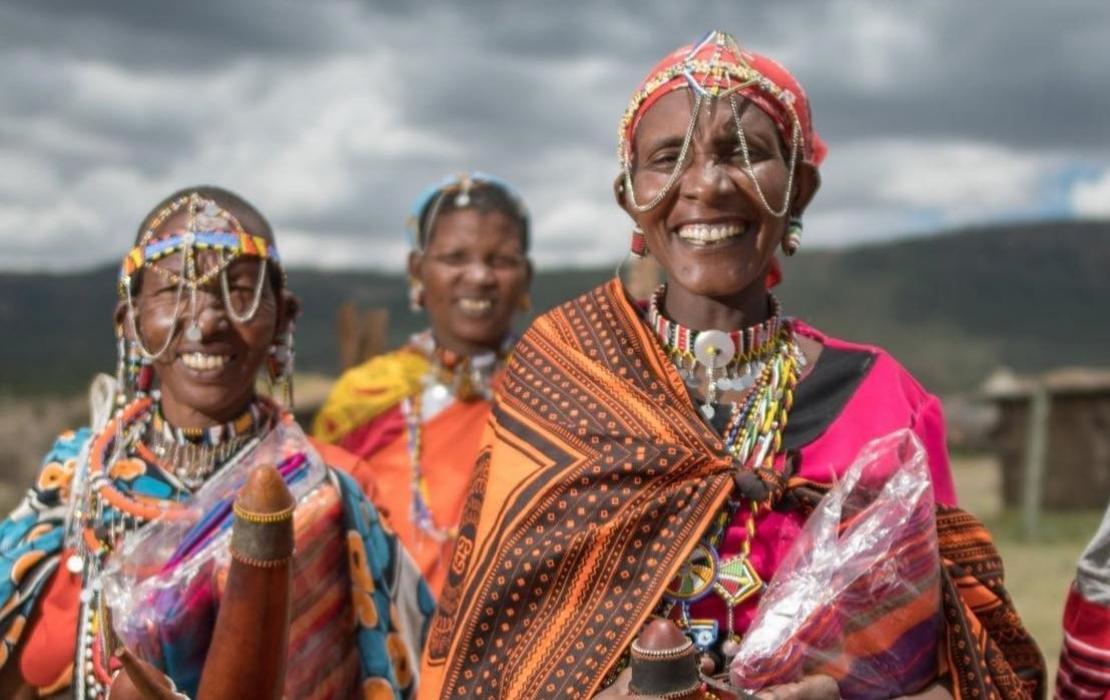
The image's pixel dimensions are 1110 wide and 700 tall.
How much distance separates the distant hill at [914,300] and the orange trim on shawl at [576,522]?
2395 cm

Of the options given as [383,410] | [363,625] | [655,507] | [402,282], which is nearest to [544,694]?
[655,507]

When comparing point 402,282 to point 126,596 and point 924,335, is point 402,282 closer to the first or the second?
point 924,335

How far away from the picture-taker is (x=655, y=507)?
2.51 metres

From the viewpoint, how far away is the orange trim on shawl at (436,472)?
4809mm

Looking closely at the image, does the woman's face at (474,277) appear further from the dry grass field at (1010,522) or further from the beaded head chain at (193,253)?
the dry grass field at (1010,522)

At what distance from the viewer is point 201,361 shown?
3.19 meters

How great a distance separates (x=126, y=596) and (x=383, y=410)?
92.8 inches

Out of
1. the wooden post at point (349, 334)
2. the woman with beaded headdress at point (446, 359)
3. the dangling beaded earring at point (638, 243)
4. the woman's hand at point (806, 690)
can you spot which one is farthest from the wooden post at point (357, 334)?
the woman's hand at point (806, 690)

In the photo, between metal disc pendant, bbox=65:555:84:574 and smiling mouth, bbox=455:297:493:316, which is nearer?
metal disc pendant, bbox=65:555:84:574

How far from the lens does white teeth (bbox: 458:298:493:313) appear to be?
516 centimetres

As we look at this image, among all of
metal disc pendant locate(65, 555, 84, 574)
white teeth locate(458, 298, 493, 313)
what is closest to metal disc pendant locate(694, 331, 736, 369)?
metal disc pendant locate(65, 555, 84, 574)

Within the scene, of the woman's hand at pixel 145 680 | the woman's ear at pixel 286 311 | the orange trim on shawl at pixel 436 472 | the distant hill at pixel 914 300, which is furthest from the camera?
the distant hill at pixel 914 300

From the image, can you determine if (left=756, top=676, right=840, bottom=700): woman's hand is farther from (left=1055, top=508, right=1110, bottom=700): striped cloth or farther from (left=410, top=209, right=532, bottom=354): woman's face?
(left=410, top=209, right=532, bottom=354): woman's face

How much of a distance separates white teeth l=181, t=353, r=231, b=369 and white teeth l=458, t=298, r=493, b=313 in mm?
2032
